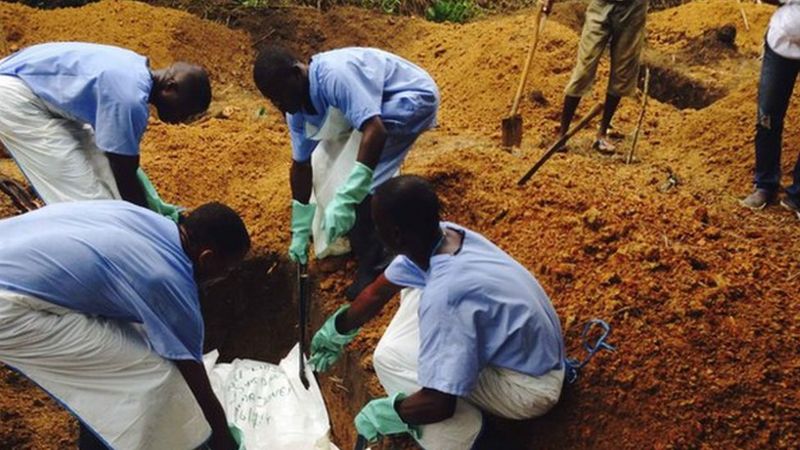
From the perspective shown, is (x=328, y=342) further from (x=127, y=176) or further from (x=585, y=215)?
(x=585, y=215)

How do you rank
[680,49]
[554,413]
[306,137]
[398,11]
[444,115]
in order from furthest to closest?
[398,11], [680,49], [444,115], [306,137], [554,413]

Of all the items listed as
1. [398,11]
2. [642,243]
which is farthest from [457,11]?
[642,243]

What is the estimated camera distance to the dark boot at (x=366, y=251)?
402 cm

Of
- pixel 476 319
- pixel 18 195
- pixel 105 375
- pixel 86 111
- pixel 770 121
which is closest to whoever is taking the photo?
pixel 476 319

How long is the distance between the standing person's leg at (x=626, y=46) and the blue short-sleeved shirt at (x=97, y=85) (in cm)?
299

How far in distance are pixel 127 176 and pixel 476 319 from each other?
5.92 feet

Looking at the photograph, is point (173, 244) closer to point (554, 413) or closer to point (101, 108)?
point (101, 108)

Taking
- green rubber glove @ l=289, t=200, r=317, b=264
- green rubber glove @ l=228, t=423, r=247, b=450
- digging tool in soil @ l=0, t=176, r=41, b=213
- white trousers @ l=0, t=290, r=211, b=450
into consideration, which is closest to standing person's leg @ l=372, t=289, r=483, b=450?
green rubber glove @ l=228, t=423, r=247, b=450

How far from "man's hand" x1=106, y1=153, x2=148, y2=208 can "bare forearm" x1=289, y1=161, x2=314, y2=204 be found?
73 centimetres

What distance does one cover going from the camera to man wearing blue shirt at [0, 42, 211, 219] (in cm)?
346

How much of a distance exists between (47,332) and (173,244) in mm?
454

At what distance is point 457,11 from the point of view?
30.5ft

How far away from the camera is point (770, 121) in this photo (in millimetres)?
4465

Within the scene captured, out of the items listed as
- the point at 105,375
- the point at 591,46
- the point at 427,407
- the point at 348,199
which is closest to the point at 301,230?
the point at 348,199
